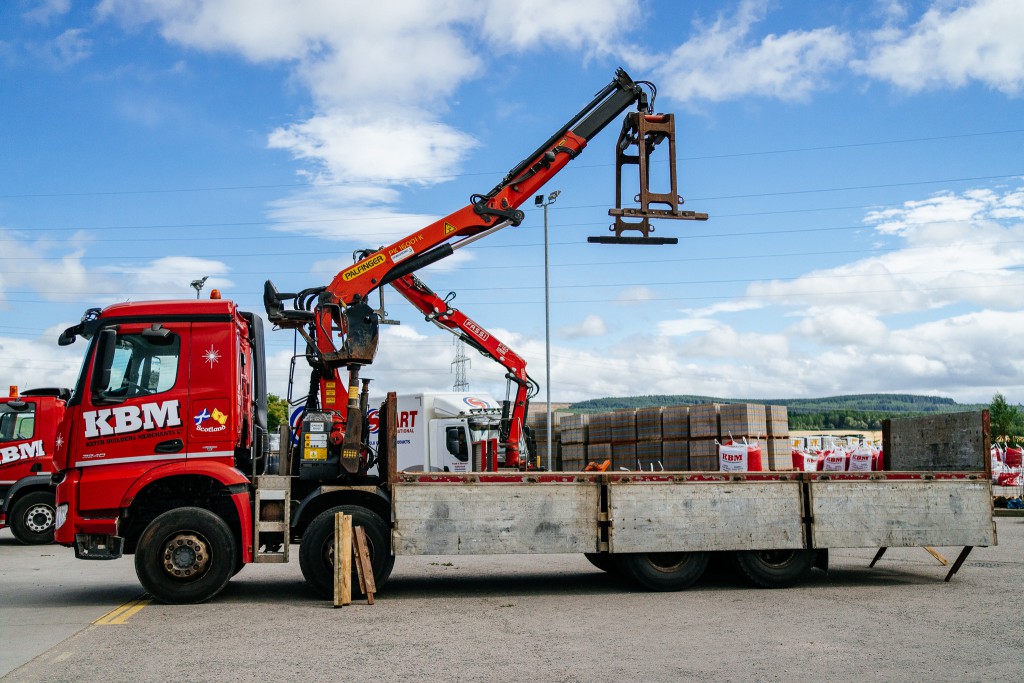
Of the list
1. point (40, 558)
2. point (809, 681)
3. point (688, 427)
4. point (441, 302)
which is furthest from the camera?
point (688, 427)

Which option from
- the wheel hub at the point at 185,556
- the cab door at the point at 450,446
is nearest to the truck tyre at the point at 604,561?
the wheel hub at the point at 185,556

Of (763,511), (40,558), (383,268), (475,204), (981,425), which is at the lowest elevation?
(40,558)

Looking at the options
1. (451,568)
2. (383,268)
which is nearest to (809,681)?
(451,568)

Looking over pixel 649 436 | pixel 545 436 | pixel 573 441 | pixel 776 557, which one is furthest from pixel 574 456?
pixel 776 557

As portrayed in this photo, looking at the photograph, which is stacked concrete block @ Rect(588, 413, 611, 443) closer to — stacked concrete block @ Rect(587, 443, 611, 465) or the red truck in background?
stacked concrete block @ Rect(587, 443, 611, 465)

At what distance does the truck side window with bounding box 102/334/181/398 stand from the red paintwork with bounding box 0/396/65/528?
849 cm

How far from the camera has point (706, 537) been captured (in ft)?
35.1

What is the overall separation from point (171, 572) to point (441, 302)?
10950 mm

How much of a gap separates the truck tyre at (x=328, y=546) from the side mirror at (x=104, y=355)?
272cm

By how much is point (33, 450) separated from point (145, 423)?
30.2 feet

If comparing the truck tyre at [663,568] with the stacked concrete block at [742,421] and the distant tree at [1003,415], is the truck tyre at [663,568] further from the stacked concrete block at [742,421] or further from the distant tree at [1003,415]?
the distant tree at [1003,415]

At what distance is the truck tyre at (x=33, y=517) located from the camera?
55.3 ft

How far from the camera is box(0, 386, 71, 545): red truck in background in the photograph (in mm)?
16875

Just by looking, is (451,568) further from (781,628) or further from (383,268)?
(781,628)
